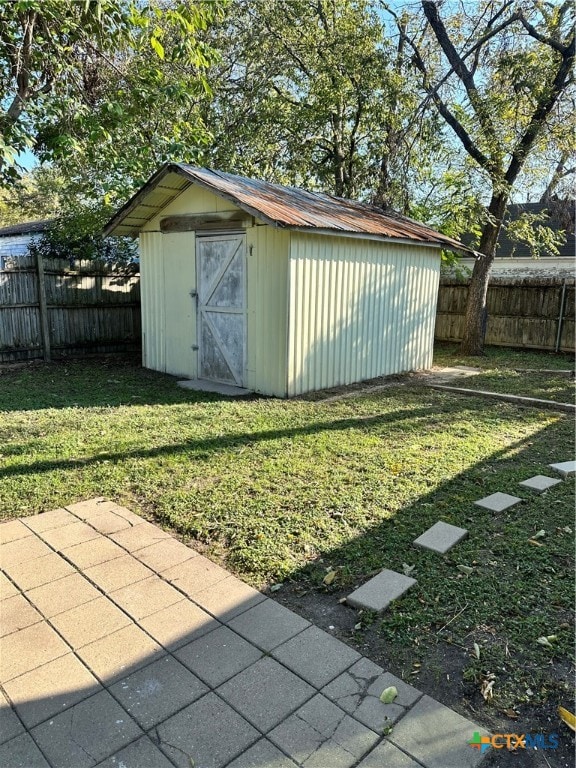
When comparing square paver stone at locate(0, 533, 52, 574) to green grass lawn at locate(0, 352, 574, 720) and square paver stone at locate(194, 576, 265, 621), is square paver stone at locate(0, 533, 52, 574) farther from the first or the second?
square paver stone at locate(194, 576, 265, 621)

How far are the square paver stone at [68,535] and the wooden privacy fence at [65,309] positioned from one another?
6916mm

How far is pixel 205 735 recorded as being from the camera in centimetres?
177

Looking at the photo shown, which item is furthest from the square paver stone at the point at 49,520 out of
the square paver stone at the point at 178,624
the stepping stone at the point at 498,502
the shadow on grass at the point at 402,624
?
the stepping stone at the point at 498,502

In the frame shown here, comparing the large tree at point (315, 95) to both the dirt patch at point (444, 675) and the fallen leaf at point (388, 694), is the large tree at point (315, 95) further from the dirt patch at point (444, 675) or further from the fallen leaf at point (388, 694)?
the fallen leaf at point (388, 694)

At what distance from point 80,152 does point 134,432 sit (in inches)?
182

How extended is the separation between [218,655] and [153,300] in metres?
7.30

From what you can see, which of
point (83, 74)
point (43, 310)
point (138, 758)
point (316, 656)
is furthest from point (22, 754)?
point (43, 310)

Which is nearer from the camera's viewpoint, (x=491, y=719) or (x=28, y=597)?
(x=491, y=719)

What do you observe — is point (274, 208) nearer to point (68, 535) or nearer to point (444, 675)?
point (68, 535)


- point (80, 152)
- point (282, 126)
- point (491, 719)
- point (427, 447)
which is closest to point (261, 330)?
point (427, 447)

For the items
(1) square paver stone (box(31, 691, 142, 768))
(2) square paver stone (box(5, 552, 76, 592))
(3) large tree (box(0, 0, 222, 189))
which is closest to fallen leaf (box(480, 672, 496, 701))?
(1) square paver stone (box(31, 691, 142, 768))

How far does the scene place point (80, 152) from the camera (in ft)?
24.0

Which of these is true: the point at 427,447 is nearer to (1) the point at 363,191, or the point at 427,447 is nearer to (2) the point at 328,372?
(2) the point at 328,372

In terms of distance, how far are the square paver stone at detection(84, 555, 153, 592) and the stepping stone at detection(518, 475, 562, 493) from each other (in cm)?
289
